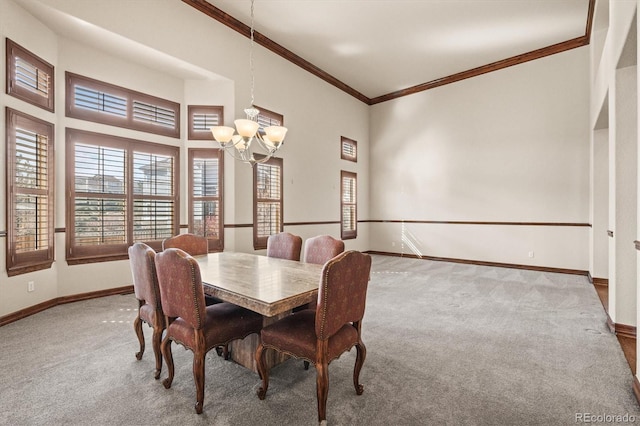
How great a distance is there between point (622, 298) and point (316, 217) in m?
4.84

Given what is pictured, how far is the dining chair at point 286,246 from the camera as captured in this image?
332 cm

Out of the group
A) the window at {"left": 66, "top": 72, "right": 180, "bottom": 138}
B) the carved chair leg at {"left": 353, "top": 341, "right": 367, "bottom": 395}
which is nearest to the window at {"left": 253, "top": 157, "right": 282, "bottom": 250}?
the window at {"left": 66, "top": 72, "right": 180, "bottom": 138}

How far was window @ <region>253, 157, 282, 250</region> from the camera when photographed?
17.9ft

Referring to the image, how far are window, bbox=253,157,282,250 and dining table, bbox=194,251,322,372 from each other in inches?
92.6

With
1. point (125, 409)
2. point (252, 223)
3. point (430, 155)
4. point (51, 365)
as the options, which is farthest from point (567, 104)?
point (51, 365)

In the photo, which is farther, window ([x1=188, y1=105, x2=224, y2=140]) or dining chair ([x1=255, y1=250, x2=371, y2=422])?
window ([x1=188, y1=105, x2=224, y2=140])

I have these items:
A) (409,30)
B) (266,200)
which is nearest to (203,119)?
(266,200)

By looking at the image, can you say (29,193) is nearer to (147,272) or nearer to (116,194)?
(116,194)

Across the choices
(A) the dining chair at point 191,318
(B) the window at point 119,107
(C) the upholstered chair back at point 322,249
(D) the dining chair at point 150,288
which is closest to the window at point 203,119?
(B) the window at point 119,107

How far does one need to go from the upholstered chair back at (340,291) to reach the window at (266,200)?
372cm

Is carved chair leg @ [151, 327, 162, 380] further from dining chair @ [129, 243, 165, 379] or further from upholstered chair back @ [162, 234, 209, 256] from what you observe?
upholstered chair back @ [162, 234, 209, 256]

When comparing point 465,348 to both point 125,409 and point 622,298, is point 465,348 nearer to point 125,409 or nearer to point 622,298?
point 622,298

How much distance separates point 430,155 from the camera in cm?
745

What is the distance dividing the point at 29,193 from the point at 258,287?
3301 mm
